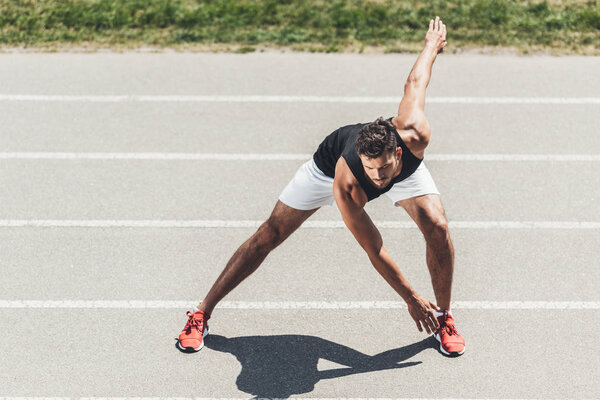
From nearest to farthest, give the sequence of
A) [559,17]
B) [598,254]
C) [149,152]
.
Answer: [598,254]
[149,152]
[559,17]

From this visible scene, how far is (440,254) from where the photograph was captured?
17.6 ft

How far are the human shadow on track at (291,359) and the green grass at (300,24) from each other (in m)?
5.62

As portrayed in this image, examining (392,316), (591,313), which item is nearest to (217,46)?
(392,316)

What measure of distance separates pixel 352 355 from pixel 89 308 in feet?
6.86

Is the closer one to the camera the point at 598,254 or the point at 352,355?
the point at 352,355

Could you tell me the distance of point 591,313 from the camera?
594 centimetres

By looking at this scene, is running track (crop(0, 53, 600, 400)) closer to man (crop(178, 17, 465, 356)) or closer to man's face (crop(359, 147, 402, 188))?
man (crop(178, 17, 465, 356))

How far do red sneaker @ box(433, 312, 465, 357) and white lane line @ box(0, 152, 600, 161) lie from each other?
270 cm

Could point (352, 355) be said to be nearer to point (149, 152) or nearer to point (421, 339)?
point (421, 339)

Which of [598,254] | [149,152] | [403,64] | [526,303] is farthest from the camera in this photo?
[403,64]

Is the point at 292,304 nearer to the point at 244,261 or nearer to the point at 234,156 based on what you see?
the point at 244,261

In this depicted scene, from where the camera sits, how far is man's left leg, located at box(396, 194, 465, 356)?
17.2 feet

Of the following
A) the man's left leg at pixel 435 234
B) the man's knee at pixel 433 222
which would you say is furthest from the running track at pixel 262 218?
the man's knee at pixel 433 222

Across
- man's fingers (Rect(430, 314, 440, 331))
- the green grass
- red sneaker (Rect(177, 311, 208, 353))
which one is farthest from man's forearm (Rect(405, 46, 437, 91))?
the green grass
